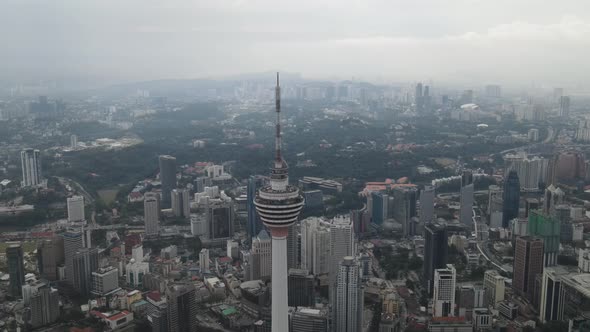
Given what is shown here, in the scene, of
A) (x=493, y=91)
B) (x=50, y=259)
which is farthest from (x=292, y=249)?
(x=493, y=91)

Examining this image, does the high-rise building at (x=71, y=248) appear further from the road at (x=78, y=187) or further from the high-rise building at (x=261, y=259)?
the road at (x=78, y=187)

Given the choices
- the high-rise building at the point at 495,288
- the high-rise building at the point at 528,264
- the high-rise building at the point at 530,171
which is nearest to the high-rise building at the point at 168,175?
the high-rise building at the point at 495,288

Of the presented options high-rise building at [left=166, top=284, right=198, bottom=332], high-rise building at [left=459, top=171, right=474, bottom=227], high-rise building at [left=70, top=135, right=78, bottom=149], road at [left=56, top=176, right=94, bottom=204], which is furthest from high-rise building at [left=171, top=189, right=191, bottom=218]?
high-rise building at [left=70, top=135, right=78, bottom=149]

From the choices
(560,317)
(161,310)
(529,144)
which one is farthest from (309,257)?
(529,144)

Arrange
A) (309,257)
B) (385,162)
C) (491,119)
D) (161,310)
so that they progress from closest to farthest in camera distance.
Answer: (161,310) < (309,257) < (385,162) < (491,119)

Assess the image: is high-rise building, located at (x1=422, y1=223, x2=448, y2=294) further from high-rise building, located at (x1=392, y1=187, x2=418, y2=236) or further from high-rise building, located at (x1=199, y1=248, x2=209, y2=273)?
high-rise building, located at (x1=199, y1=248, x2=209, y2=273)

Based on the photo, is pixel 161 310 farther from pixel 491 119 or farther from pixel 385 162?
pixel 491 119

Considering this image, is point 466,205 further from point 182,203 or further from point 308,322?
point 308,322
